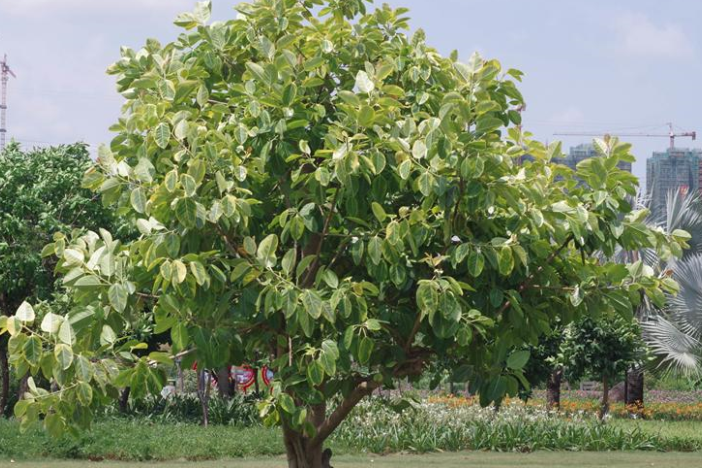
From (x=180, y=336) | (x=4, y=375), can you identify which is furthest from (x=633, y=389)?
(x=180, y=336)

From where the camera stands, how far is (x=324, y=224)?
6.86 m

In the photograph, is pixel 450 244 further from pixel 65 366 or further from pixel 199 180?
pixel 65 366

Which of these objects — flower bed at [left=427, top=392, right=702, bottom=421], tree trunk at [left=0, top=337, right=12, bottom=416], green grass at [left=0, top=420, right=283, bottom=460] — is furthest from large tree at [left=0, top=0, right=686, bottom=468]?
flower bed at [left=427, top=392, right=702, bottom=421]

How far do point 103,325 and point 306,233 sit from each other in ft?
4.77

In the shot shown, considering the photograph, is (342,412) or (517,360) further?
(342,412)

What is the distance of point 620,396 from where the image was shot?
112 ft

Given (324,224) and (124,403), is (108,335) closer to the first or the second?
(324,224)

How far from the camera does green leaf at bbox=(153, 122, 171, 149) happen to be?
6461 mm

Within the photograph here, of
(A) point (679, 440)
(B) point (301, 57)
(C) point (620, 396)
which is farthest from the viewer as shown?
(C) point (620, 396)

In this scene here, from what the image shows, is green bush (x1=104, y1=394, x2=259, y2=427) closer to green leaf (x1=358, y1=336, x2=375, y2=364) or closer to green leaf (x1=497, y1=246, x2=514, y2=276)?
green leaf (x1=358, y1=336, x2=375, y2=364)

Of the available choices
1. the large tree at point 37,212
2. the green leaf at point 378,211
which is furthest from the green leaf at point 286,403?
the large tree at point 37,212

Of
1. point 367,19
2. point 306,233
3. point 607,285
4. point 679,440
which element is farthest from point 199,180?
point 679,440

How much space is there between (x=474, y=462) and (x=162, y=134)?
1154 cm

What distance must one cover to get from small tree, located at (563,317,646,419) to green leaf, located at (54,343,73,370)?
58.8 feet
